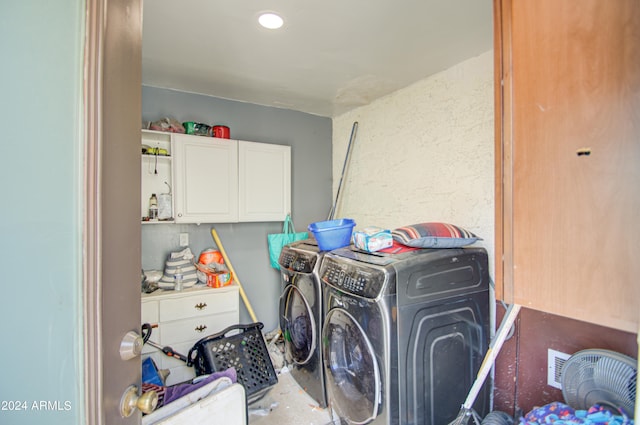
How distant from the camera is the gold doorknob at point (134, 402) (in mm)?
646

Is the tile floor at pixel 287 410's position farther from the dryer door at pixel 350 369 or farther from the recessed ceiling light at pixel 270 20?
the recessed ceiling light at pixel 270 20

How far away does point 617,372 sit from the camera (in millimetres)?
1110

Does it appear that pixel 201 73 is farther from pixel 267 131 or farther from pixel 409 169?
pixel 409 169

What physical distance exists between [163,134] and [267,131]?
3.28 feet

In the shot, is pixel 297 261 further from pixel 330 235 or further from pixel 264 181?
pixel 264 181

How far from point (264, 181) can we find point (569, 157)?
2.46 meters

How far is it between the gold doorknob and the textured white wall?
1.94 meters

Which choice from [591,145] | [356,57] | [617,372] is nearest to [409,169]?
[356,57]

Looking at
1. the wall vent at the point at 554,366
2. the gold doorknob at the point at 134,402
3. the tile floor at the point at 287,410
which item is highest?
the gold doorknob at the point at 134,402

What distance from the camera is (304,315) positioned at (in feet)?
7.13

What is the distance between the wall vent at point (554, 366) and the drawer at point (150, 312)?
2592 millimetres

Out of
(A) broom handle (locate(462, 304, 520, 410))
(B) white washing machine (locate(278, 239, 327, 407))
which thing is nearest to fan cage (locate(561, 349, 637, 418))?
(A) broom handle (locate(462, 304, 520, 410))

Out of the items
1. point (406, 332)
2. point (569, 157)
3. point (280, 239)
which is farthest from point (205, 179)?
point (569, 157)

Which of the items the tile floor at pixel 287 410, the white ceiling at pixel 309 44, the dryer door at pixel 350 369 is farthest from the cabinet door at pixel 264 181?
the tile floor at pixel 287 410
